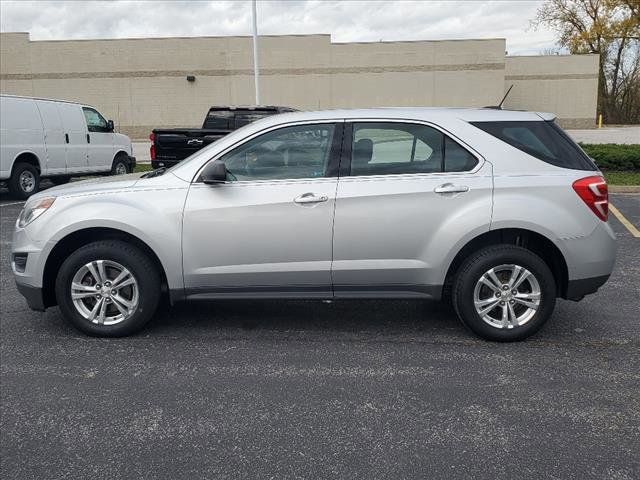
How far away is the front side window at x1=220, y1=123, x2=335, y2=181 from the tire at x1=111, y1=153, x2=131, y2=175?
464 inches

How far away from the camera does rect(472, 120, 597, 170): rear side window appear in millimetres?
4639

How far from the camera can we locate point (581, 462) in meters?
3.03

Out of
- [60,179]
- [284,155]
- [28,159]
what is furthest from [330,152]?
[60,179]

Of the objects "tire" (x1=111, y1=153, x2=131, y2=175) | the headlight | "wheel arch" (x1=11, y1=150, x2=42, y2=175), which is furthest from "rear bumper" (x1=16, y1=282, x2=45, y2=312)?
"tire" (x1=111, y1=153, x2=131, y2=175)

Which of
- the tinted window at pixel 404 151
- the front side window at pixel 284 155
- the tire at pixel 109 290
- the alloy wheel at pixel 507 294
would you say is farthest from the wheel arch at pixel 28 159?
the alloy wheel at pixel 507 294

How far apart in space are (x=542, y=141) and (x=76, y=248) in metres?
3.70

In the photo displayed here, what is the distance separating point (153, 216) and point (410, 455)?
2.59 m

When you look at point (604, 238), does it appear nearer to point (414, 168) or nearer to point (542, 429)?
point (414, 168)

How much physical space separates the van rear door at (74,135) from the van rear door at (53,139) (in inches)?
5.4

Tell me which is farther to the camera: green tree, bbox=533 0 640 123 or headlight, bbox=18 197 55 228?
green tree, bbox=533 0 640 123

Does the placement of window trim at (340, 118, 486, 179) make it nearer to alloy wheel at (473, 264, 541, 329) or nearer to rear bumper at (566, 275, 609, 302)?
alloy wheel at (473, 264, 541, 329)

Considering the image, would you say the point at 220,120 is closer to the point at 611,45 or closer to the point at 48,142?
the point at 48,142

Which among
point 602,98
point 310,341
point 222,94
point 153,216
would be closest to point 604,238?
point 310,341

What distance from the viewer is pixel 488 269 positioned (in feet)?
14.9
